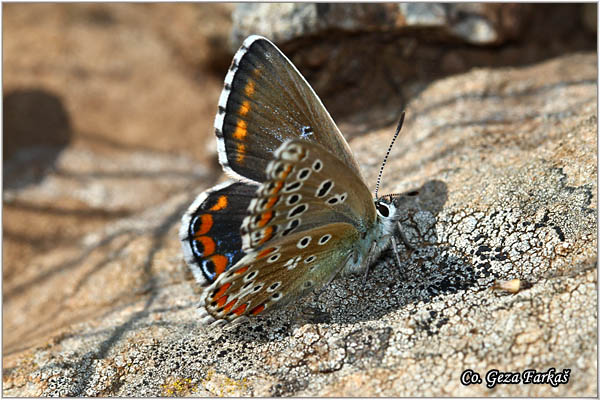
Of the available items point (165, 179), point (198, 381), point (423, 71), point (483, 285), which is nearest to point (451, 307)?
point (483, 285)

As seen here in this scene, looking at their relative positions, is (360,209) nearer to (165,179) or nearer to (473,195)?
(473,195)

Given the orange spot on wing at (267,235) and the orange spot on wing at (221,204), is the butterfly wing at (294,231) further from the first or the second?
the orange spot on wing at (221,204)

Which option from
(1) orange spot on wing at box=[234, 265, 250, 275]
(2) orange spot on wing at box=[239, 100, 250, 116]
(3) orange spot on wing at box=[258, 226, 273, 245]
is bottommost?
(1) orange spot on wing at box=[234, 265, 250, 275]

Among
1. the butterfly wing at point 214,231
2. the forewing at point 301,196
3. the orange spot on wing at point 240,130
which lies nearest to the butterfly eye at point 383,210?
the forewing at point 301,196

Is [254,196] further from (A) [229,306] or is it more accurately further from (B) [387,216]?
(B) [387,216]

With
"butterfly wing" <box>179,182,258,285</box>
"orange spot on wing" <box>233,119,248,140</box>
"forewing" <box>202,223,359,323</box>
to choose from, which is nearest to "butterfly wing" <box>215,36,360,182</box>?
"orange spot on wing" <box>233,119,248,140</box>

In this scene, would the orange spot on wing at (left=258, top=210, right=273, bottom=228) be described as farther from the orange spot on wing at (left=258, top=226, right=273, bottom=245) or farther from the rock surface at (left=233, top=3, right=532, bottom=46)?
the rock surface at (left=233, top=3, right=532, bottom=46)
